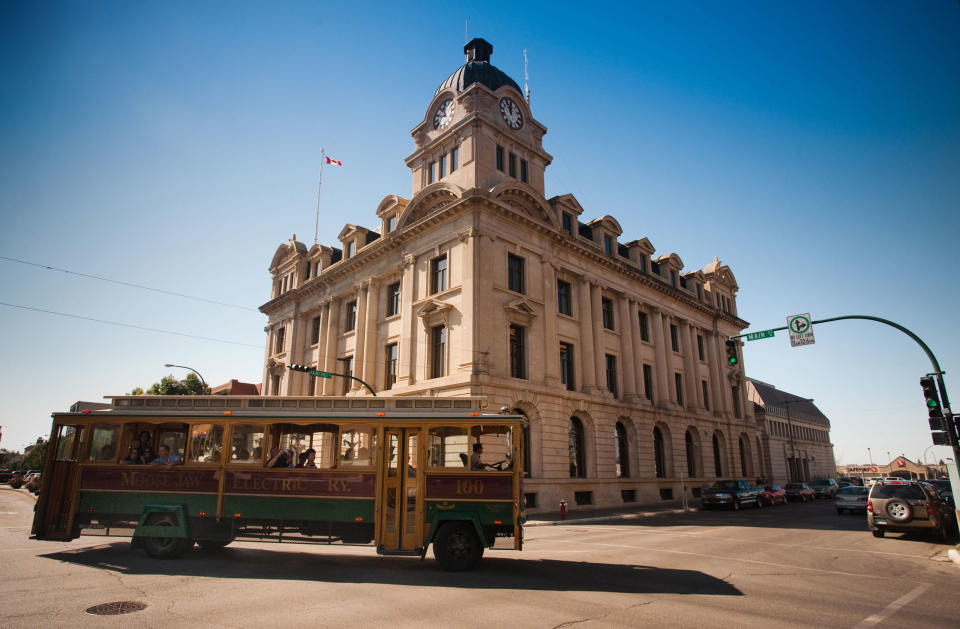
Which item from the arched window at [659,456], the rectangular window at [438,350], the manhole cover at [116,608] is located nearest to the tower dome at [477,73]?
the rectangular window at [438,350]

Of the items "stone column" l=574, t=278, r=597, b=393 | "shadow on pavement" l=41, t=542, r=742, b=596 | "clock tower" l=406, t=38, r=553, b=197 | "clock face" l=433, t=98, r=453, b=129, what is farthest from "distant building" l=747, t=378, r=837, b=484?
"shadow on pavement" l=41, t=542, r=742, b=596

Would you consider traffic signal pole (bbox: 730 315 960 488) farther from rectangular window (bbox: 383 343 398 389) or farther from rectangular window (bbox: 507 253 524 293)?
rectangular window (bbox: 383 343 398 389)

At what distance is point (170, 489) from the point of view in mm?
11172

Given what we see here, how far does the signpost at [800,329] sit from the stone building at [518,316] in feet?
41.3

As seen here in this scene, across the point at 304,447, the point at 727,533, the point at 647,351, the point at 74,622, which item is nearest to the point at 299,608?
the point at 74,622

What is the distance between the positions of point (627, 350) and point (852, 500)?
48.9 feet

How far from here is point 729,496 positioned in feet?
94.7

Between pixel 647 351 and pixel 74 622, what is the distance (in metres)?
37.3

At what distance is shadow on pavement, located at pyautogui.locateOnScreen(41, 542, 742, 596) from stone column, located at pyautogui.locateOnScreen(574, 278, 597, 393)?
20949mm

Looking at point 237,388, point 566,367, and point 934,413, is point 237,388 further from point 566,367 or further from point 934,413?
point 934,413

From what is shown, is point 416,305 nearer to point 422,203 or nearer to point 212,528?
point 422,203

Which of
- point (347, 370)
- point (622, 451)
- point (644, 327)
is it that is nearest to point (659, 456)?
point (622, 451)

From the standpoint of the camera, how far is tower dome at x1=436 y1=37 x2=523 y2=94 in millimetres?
33281

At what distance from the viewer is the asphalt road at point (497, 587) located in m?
7.03
